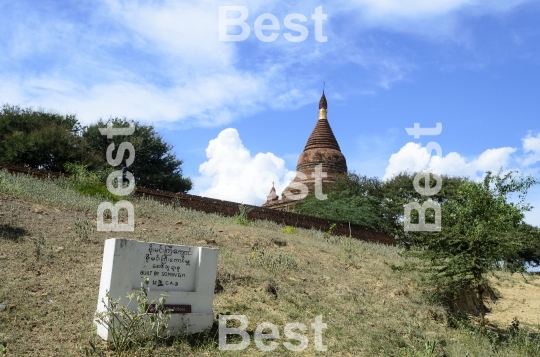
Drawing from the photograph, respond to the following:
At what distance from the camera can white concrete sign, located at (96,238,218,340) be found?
6.59m

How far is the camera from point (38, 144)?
2158cm

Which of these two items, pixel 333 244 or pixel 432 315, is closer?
pixel 432 315

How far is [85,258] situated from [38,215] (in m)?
2.74

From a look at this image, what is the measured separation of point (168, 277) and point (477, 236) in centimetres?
602

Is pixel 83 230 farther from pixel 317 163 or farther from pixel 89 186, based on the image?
pixel 317 163

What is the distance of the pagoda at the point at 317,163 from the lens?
34.7 meters

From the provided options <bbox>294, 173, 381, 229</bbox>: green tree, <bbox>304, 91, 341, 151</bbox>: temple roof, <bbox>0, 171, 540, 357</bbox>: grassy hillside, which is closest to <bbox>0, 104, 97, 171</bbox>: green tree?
<bbox>0, 171, 540, 357</bbox>: grassy hillside

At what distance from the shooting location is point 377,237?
23281mm

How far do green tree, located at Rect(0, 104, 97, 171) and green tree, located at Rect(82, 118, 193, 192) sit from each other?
1.45 metres

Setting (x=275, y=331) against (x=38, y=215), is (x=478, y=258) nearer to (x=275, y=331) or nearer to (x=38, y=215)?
(x=275, y=331)

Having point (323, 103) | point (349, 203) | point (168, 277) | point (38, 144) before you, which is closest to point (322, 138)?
point (323, 103)

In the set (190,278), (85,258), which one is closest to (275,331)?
(190,278)

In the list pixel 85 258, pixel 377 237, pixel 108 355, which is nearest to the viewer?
pixel 108 355

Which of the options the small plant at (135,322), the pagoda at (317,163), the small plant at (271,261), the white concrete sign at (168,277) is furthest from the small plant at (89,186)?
the pagoda at (317,163)
